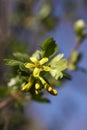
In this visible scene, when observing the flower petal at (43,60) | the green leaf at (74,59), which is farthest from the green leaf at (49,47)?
the green leaf at (74,59)

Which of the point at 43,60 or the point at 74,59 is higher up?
the point at 74,59

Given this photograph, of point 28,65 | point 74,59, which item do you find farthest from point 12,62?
point 74,59

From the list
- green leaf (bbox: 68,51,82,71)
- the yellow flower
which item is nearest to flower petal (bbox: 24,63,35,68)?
the yellow flower

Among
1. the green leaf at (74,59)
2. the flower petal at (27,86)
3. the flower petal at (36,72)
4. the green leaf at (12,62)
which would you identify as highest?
the green leaf at (74,59)

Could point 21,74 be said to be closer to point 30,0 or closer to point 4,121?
point 4,121

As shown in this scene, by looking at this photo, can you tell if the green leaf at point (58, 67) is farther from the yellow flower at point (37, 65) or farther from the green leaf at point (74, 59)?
the green leaf at point (74, 59)

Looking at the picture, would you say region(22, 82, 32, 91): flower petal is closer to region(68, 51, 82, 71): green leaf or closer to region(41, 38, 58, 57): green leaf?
region(41, 38, 58, 57): green leaf

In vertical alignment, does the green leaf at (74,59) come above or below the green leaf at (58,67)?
above

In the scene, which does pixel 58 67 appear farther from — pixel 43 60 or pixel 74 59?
pixel 74 59
